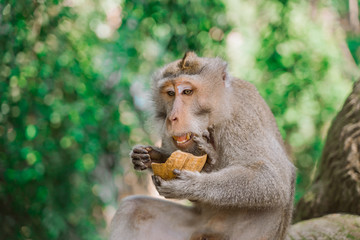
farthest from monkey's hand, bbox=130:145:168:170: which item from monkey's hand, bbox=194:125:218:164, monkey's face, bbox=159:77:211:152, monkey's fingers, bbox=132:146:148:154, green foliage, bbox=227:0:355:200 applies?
green foliage, bbox=227:0:355:200

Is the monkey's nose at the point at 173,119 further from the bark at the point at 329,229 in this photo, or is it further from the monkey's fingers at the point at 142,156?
the bark at the point at 329,229

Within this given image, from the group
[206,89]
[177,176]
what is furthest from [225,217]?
[206,89]

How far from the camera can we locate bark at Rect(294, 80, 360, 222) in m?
5.03

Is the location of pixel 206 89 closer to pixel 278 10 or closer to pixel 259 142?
pixel 259 142

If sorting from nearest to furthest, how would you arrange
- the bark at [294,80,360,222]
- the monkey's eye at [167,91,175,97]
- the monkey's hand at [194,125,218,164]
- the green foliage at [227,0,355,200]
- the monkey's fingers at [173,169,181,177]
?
the monkey's fingers at [173,169,181,177]
the monkey's hand at [194,125,218,164]
the monkey's eye at [167,91,175,97]
the bark at [294,80,360,222]
the green foliage at [227,0,355,200]

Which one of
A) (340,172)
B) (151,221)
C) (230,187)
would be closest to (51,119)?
(151,221)

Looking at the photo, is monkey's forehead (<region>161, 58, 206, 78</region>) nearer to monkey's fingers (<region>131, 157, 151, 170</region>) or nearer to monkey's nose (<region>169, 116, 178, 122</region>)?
monkey's nose (<region>169, 116, 178, 122</region>)

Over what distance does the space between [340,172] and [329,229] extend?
739mm

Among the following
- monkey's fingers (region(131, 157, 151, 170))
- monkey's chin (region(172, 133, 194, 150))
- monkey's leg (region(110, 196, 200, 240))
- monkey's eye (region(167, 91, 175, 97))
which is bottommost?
monkey's leg (region(110, 196, 200, 240))

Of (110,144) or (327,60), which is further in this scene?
(327,60)

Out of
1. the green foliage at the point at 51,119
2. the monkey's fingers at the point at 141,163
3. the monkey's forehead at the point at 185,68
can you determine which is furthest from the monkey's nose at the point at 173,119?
the green foliage at the point at 51,119

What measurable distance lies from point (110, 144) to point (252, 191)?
4.12 m

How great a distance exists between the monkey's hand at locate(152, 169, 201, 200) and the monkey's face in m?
0.27

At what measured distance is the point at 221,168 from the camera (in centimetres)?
400
